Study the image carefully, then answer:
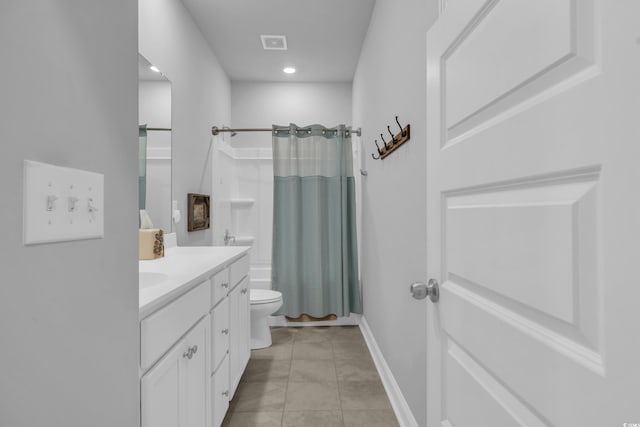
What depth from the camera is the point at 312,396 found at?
2221mm

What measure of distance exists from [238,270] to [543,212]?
184 centimetres

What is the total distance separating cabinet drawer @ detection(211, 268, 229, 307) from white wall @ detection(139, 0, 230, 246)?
0.87 meters

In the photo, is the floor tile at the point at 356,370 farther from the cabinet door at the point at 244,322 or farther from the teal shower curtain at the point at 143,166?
the teal shower curtain at the point at 143,166

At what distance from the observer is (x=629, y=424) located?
0.40 metres

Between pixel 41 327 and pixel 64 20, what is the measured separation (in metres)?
0.44

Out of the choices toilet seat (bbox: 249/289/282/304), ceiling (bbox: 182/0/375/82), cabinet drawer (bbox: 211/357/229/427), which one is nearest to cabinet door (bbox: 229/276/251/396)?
cabinet drawer (bbox: 211/357/229/427)

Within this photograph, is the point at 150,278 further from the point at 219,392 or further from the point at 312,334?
the point at 312,334

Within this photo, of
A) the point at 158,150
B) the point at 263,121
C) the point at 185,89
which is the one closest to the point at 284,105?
the point at 263,121

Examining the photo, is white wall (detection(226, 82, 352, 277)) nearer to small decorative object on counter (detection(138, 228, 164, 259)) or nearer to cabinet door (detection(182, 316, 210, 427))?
small decorative object on counter (detection(138, 228, 164, 259))

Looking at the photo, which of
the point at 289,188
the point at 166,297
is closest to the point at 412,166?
the point at 166,297

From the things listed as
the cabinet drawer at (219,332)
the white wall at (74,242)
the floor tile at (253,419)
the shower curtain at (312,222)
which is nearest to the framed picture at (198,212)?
the shower curtain at (312,222)

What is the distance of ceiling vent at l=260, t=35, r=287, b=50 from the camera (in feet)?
10.5

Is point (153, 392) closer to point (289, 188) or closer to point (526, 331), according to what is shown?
point (526, 331)

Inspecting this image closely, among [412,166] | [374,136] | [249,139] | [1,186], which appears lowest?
[1,186]
